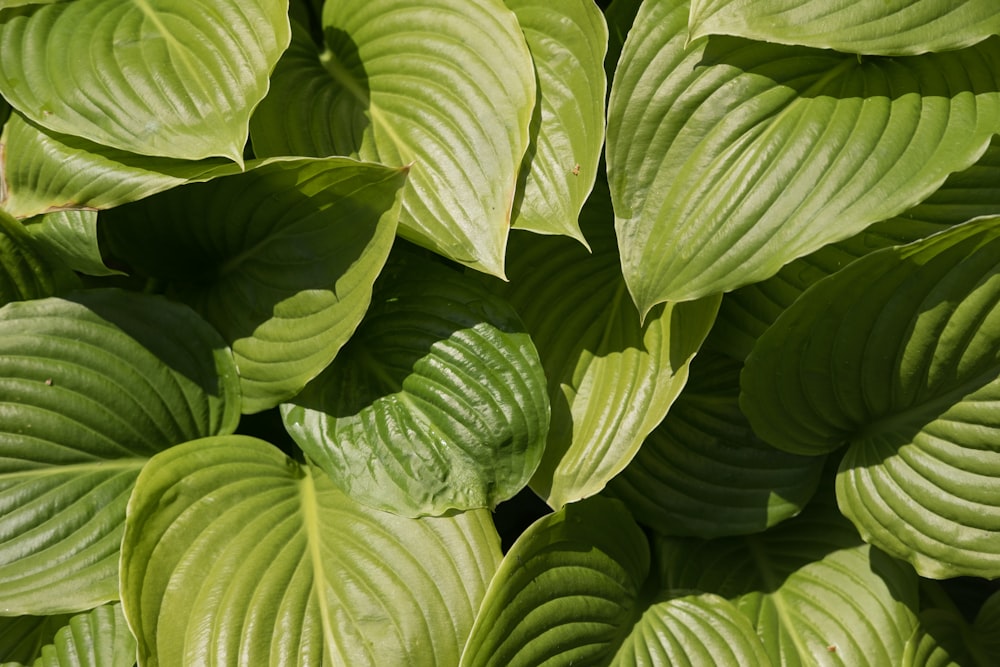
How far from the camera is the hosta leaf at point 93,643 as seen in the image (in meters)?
1.05

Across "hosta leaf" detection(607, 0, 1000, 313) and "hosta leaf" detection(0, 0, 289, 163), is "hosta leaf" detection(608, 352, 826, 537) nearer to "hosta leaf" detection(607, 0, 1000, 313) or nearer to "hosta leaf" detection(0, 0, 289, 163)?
"hosta leaf" detection(607, 0, 1000, 313)

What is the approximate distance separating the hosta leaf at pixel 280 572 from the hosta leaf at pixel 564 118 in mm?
383

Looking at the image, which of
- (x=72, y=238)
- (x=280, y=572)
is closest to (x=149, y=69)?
(x=72, y=238)

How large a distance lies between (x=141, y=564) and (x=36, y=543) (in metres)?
0.14

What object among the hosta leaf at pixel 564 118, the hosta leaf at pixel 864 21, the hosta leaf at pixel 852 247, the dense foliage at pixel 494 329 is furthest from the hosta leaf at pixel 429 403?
the hosta leaf at pixel 864 21

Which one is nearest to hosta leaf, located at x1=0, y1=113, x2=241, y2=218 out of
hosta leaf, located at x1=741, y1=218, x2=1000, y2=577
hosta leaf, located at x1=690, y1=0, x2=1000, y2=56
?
hosta leaf, located at x1=690, y1=0, x2=1000, y2=56

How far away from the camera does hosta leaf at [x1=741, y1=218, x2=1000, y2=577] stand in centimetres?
91

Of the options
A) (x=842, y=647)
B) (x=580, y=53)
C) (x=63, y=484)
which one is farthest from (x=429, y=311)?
(x=842, y=647)

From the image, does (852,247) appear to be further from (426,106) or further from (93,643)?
(93,643)

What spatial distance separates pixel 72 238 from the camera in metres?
1.07

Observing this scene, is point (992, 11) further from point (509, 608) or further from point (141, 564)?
point (141, 564)

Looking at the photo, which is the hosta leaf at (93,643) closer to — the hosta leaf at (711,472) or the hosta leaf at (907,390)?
the hosta leaf at (711,472)

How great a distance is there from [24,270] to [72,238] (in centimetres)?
8

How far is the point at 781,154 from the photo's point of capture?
0.94 meters
